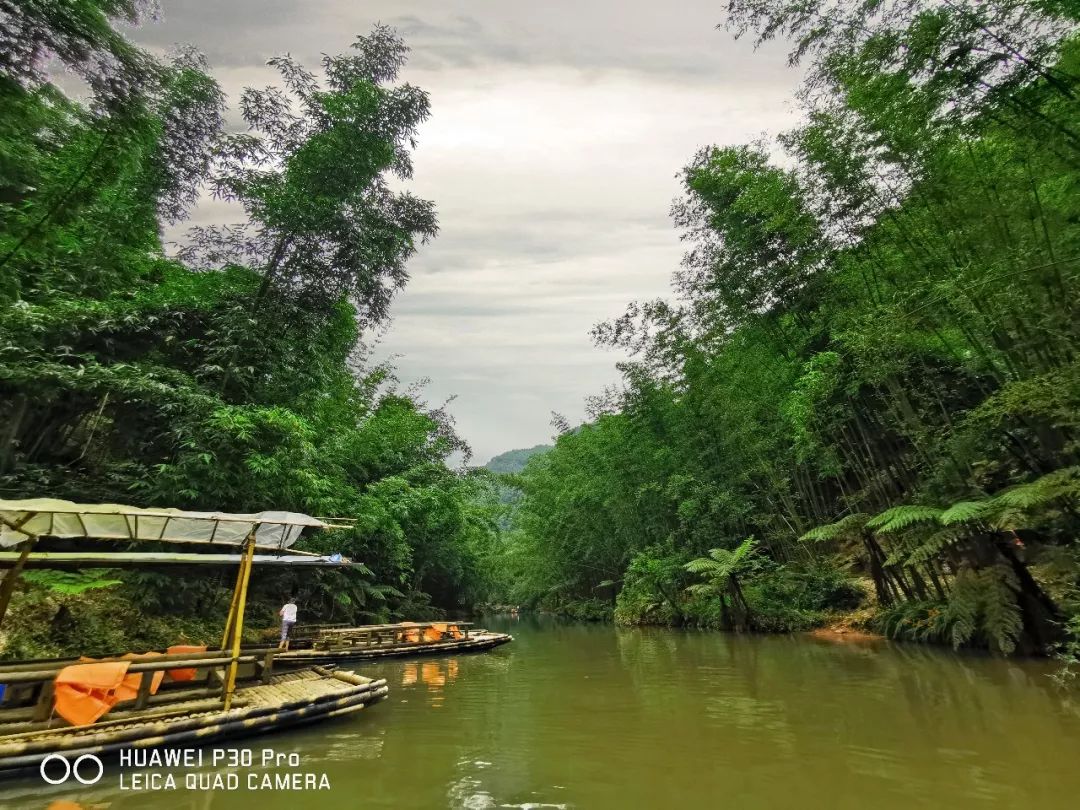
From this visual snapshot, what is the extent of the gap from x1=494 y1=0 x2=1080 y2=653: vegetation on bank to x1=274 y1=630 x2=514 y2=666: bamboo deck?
19.1 ft

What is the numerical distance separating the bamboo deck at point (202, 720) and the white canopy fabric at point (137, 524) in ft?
5.41

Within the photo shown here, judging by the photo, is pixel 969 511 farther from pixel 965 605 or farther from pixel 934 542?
pixel 965 605

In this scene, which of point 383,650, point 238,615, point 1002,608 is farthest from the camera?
point 383,650

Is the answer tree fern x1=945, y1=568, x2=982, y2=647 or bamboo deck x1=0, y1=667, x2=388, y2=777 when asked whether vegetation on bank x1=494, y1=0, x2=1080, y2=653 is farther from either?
bamboo deck x1=0, y1=667, x2=388, y2=777

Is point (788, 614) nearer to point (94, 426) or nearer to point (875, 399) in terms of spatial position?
point (875, 399)

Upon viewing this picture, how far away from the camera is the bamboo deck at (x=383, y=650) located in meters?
10.3

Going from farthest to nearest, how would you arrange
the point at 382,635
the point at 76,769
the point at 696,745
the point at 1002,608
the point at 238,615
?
the point at 382,635 → the point at 1002,608 → the point at 238,615 → the point at 696,745 → the point at 76,769

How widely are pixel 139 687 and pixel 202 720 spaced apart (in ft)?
2.80

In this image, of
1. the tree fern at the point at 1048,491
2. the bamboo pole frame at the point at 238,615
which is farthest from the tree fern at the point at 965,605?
the bamboo pole frame at the point at 238,615

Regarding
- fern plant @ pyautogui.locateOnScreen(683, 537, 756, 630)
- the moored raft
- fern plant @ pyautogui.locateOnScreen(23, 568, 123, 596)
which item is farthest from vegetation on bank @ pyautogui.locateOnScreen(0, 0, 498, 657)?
fern plant @ pyautogui.locateOnScreen(683, 537, 756, 630)

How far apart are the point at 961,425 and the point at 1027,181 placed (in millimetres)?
3555

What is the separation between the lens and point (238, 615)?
5758 mm

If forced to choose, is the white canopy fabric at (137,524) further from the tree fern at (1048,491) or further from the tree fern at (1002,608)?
the tree fern at (1002,608)

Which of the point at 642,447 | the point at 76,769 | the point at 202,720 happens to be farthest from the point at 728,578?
the point at 76,769
